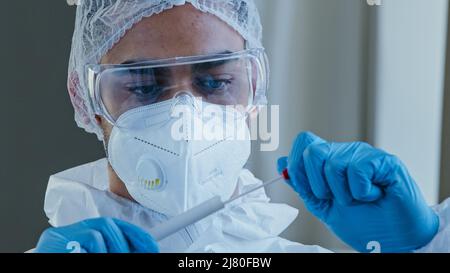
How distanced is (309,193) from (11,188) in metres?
0.69

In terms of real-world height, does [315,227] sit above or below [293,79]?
below

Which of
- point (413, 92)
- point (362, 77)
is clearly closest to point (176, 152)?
point (362, 77)

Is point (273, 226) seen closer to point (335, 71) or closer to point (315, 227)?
point (315, 227)

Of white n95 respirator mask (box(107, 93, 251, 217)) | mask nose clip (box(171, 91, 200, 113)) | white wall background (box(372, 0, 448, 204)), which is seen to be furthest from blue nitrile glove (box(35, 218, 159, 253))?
white wall background (box(372, 0, 448, 204))

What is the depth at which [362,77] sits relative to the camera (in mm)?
1456

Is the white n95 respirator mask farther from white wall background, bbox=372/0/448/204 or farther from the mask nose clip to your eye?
white wall background, bbox=372/0/448/204

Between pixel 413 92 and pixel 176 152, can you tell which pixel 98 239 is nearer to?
pixel 176 152

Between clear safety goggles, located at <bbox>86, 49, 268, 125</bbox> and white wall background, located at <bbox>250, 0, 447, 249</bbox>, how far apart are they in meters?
0.15

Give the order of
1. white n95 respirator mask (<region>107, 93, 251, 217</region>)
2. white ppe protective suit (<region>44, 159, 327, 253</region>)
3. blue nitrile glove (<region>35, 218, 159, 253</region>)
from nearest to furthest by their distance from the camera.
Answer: blue nitrile glove (<region>35, 218, 159, 253</region>) < white n95 respirator mask (<region>107, 93, 251, 217</region>) < white ppe protective suit (<region>44, 159, 327, 253</region>)

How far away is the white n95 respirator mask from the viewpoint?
1.24m

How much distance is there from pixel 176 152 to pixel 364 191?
40cm

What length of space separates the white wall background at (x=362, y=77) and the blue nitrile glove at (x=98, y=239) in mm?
529

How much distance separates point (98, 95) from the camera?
1.33 meters
